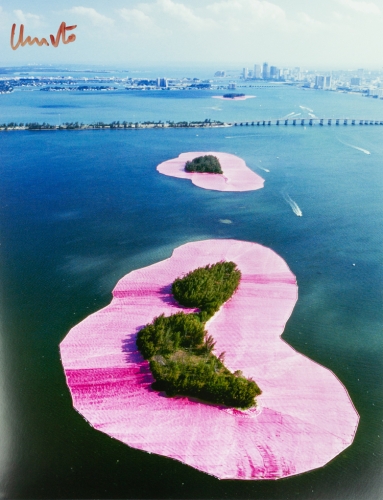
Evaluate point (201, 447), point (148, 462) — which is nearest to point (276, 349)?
point (201, 447)

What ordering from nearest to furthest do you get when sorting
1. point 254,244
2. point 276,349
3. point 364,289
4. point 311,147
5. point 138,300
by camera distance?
point 276,349
point 138,300
point 364,289
point 254,244
point 311,147

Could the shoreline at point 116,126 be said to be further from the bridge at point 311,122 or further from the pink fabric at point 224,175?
the pink fabric at point 224,175

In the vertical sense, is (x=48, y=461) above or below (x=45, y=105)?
below

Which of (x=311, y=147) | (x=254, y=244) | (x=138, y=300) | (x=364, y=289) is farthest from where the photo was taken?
(x=311, y=147)

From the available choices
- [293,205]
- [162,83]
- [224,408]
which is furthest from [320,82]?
[224,408]

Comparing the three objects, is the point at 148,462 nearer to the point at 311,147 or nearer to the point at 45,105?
the point at 311,147
